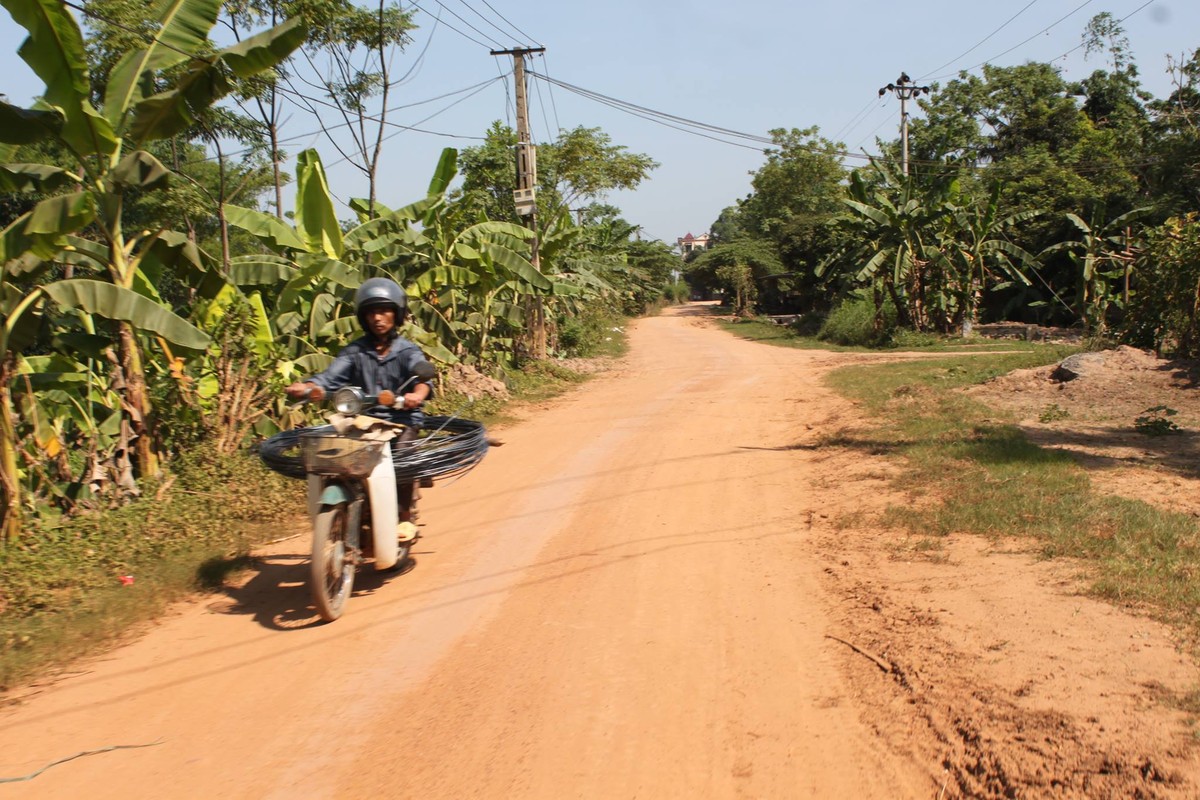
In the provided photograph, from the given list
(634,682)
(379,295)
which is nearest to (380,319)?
(379,295)

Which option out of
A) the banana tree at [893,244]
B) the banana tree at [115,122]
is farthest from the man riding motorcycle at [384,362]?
the banana tree at [893,244]

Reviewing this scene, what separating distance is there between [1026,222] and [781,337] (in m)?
8.81

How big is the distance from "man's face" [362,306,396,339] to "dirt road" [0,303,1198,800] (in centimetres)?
159

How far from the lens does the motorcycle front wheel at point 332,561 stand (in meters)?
4.93

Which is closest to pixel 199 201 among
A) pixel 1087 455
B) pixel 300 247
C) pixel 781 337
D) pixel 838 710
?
pixel 300 247

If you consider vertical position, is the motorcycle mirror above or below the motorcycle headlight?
above

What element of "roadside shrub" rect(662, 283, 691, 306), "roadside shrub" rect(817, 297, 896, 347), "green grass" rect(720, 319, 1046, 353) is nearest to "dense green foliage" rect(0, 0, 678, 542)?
"green grass" rect(720, 319, 1046, 353)

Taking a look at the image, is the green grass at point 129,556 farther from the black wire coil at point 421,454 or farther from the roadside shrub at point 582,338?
the roadside shrub at point 582,338

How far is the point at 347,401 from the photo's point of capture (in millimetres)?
5094

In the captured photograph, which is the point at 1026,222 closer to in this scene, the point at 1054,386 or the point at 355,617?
the point at 1054,386

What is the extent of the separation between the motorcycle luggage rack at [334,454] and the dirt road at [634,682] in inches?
34.3

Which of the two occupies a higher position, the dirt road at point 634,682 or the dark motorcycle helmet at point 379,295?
the dark motorcycle helmet at point 379,295

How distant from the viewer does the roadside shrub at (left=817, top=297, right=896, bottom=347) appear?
90.2ft

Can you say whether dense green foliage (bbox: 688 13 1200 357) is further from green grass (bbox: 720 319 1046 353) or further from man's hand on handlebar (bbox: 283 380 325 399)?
man's hand on handlebar (bbox: 283 380 325 399)
